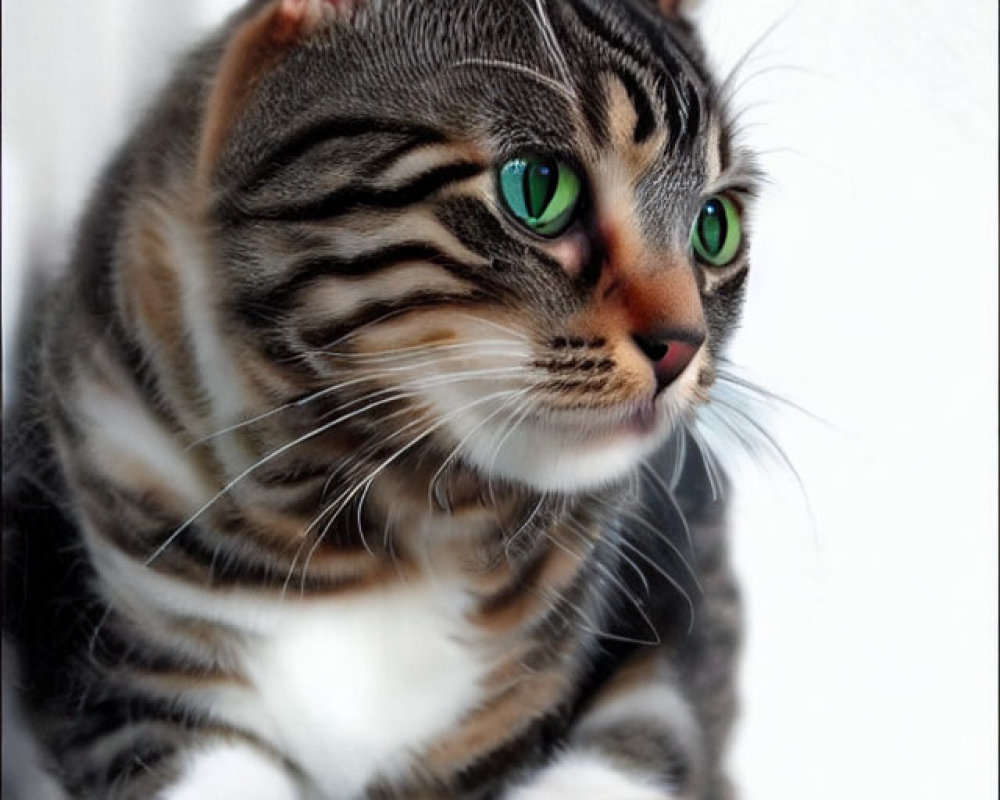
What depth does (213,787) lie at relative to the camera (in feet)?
1.88

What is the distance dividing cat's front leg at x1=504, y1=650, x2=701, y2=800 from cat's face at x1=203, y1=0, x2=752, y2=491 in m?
0.13

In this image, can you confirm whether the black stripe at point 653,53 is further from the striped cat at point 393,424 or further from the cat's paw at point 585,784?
the cat's paw at point 585,784

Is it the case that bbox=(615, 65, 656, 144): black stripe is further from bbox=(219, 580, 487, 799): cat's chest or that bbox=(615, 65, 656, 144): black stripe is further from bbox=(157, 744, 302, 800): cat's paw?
bbox=(157, 744, 302, 800): cat's paw

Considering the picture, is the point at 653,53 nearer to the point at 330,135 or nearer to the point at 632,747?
the point at 330,135

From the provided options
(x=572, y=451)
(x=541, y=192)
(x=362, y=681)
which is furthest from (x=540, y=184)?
(x=362, y=681)

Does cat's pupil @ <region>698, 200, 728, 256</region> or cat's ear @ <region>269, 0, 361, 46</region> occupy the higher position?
cat's ear @ <region>269, 0, 361, 46</region>

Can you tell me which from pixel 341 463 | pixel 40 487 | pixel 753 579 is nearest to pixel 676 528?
pixel 753 579

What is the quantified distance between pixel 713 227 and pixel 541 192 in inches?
3.3

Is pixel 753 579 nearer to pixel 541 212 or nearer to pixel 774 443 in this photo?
pixel 774 443

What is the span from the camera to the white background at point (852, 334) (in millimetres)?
542

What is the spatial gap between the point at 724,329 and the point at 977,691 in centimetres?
22

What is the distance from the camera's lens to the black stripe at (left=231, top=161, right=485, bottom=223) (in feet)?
1.57

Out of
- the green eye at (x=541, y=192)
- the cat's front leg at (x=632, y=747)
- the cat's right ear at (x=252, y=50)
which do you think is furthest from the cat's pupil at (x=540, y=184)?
the cat's front leg at (x=632, y=747)

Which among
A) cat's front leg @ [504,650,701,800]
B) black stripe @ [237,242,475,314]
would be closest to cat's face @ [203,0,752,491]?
black stripe @ [237,242,475,314]
